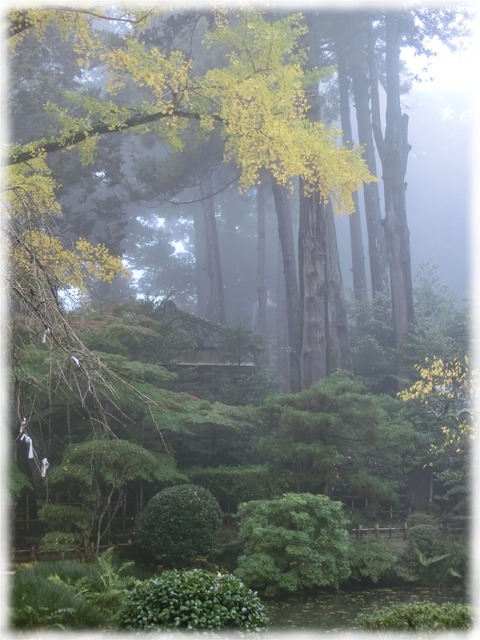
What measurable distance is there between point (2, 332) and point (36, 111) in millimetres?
15650

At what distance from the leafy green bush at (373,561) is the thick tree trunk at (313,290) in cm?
462

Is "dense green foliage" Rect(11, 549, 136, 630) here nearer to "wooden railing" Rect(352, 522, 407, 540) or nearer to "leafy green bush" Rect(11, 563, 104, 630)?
"leafy green bush" Rect(11, 563, 104, 630)

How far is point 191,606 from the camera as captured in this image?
18.1ft

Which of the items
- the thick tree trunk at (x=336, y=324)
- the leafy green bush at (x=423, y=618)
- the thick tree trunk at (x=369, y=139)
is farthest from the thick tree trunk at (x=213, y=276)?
the leafy green bush at (x=423, y=618)

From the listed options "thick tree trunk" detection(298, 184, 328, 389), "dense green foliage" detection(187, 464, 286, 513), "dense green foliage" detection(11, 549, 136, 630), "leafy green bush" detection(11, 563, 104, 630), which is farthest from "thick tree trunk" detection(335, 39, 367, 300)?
"leafy green bush" detection(11, 563, 104, 630)

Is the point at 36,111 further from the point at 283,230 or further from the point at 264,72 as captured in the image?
→ the point at 264,72

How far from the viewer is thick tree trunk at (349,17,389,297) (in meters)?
23.4

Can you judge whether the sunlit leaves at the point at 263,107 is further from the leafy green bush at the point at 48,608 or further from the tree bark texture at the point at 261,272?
the tree bark texture at the point at 261,272

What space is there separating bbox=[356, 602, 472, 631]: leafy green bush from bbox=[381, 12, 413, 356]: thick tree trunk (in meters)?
12.6

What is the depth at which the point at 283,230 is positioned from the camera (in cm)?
1980

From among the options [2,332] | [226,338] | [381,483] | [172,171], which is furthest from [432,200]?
[2,332]

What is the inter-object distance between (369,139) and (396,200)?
5.45 metres

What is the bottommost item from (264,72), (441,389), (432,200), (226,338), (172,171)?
(441,389)

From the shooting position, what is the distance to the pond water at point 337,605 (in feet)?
30.5
